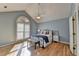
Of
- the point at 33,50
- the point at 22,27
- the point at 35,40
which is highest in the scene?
the point at 22,27

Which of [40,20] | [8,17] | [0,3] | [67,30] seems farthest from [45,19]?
[0,3]

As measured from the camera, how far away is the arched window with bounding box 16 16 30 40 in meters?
1.81

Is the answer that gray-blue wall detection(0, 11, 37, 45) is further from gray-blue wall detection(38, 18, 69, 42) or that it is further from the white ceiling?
gray-blue wall detection(38, 18, 69, 42)

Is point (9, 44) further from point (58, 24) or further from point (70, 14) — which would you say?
point (70, 14)

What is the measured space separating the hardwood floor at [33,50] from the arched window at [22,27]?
114mm

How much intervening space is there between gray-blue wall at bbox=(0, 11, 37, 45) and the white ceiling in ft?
0.21

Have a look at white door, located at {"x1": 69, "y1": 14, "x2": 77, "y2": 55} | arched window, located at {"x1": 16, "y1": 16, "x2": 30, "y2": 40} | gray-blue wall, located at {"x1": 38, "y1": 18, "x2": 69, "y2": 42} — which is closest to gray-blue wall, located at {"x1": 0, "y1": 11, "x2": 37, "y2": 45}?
arched window, located at {"x1": 16, "y1": 16, "x2": 30, "y2": 40}

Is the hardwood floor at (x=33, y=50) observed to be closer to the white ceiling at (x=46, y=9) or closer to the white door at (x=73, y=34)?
the white door at (x=73, y=34)

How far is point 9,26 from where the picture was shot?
1799mm

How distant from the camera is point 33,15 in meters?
1.83

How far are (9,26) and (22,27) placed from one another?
184 millimetres

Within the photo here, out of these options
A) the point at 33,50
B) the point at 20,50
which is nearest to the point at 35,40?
the point at 33,50

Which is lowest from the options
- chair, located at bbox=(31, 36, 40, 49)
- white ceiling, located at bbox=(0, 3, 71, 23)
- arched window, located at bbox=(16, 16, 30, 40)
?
chair, located at bbox=(31, 36, 40, 49)

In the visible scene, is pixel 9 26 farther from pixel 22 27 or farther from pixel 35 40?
pixel 35 40
